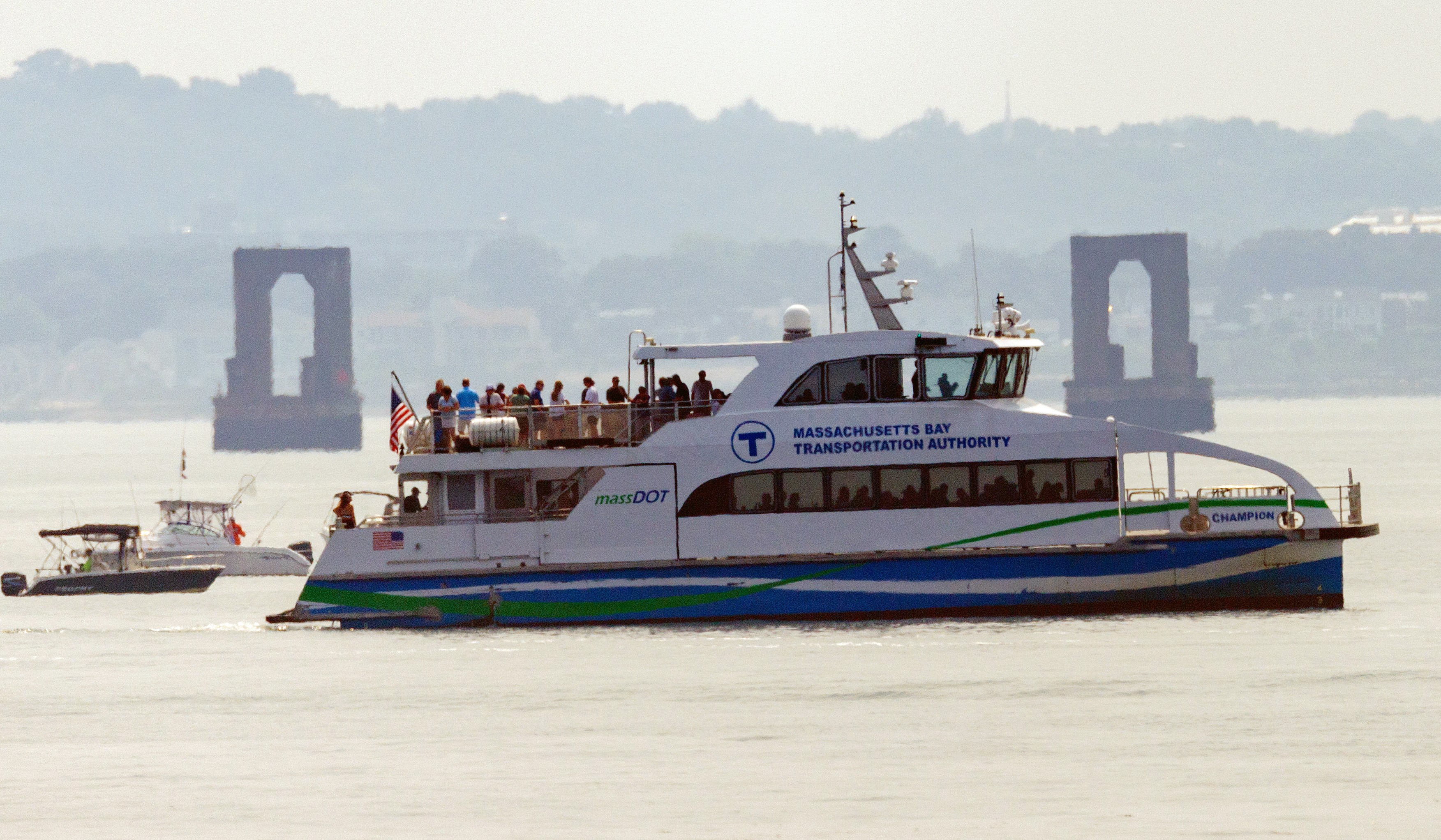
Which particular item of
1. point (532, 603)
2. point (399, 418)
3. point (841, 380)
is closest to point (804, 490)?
point (841, 380)

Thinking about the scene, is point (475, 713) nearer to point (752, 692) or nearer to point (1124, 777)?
point (752, 692)

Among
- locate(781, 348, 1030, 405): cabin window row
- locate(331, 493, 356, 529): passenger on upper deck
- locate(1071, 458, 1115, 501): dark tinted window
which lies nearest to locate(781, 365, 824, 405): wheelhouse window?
locate(781, 348, 1030, 405): cabin window row

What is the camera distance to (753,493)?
3372 cm

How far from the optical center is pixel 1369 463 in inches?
5044

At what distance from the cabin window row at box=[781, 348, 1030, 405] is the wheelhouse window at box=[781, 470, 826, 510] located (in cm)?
116

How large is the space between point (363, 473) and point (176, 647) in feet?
369

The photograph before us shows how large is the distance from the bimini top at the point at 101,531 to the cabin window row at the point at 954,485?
71.0ft

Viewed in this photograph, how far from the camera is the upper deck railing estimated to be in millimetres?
34188

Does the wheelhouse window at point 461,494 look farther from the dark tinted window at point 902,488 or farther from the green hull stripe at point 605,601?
the dark tinted window at point 902,488

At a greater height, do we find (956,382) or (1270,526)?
(956,382)

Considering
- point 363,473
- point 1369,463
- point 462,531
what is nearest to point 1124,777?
point 462,531

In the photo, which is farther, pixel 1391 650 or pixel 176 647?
pixel 176 647

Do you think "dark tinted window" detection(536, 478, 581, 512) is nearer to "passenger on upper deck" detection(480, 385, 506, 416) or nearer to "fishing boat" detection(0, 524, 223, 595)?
"passenger on upper deck" detection(480, 385, 506, 416)

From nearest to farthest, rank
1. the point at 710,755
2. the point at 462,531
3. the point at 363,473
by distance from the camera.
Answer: the point at 710,755, the point at 462,531, the point at 363,473
